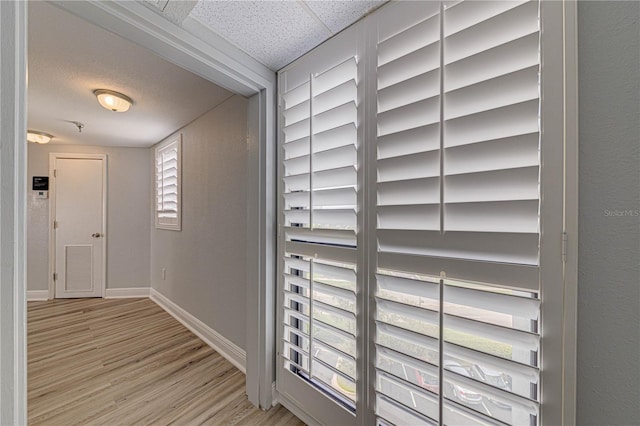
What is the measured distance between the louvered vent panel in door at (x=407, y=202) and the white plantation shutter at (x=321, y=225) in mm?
162

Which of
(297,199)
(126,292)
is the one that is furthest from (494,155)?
(126,292)

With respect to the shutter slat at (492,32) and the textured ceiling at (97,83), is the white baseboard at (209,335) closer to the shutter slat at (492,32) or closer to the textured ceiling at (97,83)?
the textured ceiling at (97,83)

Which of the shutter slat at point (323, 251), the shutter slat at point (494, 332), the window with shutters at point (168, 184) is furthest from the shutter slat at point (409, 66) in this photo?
the window with shutters at point (168, 184)

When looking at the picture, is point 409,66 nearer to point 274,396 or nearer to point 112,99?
point 274,396

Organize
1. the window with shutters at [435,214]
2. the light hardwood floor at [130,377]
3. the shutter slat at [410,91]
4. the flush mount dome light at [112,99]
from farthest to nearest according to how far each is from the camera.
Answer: the flush mount dome light at [112,99] → the light hardwood floor at [130,377] → the shutter slat at [410,91] → the window with shutters at [435,214]

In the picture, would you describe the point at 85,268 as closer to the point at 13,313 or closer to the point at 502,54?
the point at 13,313

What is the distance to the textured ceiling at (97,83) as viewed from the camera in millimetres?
1514

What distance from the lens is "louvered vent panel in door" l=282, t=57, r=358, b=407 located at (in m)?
1.34

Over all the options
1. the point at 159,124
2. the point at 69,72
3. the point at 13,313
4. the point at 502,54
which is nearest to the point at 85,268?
the point at 159,124

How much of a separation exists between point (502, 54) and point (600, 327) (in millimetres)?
858

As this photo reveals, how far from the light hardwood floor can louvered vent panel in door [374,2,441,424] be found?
0.89 m

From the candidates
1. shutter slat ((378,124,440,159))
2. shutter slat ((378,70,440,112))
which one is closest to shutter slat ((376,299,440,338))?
shutter slat ((378,124,440,159))

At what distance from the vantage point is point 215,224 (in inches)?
100

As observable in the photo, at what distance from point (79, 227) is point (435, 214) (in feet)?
16.5
